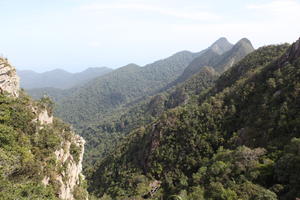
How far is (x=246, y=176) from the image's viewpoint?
3048 centimetres

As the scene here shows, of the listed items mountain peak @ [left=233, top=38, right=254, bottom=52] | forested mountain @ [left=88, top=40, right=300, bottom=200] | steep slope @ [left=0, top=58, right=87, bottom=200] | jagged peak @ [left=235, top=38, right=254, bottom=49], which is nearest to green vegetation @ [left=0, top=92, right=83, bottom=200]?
steep slope @ [left=0, top=58, right=87, bottom=200]

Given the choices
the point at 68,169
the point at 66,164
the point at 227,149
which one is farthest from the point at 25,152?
the point at 227,149

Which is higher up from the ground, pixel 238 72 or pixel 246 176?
pixel 238 72

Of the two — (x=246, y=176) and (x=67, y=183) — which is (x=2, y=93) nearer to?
(x=67, y=183)

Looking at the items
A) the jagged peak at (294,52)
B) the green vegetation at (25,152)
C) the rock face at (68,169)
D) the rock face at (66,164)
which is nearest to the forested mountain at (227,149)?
the jagged peak at (294,52)

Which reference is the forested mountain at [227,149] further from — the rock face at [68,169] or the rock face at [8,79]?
the rock face at [8,79]

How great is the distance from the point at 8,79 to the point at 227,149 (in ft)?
121

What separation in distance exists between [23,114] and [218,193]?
25.1 meters

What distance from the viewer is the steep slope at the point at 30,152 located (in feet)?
59.7

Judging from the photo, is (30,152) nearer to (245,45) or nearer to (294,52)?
(294,52)

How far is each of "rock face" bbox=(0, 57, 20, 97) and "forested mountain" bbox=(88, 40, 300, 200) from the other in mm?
26266

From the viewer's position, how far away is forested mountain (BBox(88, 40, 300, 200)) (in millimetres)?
29000

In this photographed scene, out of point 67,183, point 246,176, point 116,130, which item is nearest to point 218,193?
point 246,176

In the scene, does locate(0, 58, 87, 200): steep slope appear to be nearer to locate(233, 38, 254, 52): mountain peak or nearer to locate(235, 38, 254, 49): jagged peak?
locate(233, 38, 254, 52): mountain peak
